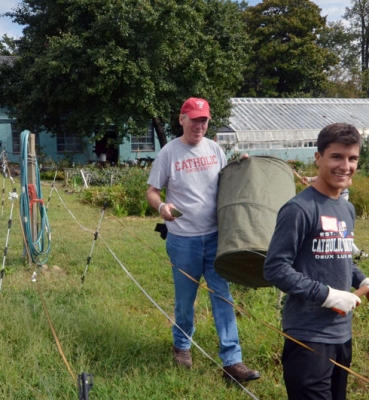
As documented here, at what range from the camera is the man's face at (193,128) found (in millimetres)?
3518

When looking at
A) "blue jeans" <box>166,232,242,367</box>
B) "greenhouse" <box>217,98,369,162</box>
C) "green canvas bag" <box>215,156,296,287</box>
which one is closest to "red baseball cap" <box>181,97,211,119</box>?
"green canvas bag" <box>215,156,296,287</box>

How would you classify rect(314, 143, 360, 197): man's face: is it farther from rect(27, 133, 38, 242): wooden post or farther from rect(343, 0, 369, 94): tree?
rect(343, 0, 369, 94): tree

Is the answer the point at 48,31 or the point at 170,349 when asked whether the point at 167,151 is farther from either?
the point at 48,31

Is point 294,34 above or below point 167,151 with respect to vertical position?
above

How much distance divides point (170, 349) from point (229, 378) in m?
0.62

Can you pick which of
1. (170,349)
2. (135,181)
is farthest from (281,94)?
(170,349)

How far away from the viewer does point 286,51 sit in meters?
36.8

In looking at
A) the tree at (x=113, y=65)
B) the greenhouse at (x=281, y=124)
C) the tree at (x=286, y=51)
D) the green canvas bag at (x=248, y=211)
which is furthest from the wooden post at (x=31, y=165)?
the tree at (x=286, y=51)

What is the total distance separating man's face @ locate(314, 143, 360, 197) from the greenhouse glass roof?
20848 millimetres

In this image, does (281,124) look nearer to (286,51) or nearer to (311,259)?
(286,51)

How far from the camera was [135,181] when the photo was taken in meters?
12.5

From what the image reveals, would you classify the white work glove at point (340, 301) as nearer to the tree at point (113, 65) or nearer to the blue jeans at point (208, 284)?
the blue jeans at point (208, 284)

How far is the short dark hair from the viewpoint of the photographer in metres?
2.13

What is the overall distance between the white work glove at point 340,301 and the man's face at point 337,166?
1.33 ft
